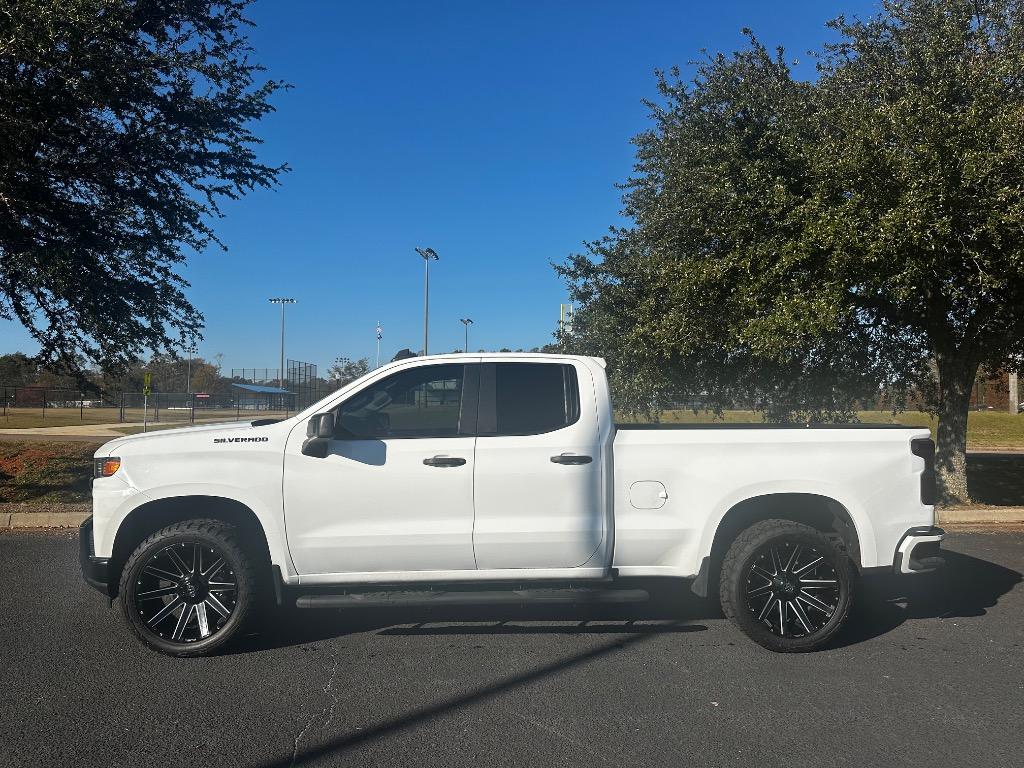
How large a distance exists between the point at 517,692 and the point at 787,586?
1.96 meters

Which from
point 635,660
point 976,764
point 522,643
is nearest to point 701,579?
point 635,660

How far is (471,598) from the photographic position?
5.00 metres

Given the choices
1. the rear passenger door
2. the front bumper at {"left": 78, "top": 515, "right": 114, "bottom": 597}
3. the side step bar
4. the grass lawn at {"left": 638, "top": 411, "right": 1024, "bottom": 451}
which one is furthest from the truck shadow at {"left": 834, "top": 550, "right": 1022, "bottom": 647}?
the grass lawn at {"left": 638, "top": 411, "right": 1024, "bottom": 451}

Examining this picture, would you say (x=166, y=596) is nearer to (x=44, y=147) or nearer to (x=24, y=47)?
(x=24, y=47)

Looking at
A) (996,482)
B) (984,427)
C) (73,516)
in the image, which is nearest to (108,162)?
(73,516)

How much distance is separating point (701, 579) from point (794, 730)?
135cm

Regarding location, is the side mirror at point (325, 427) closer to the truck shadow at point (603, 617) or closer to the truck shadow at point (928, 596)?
the truck shadow at point (603, 617)

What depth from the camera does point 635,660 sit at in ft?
16.3

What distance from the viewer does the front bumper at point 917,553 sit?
204 inches

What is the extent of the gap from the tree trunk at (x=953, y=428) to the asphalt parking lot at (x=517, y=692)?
6.53m

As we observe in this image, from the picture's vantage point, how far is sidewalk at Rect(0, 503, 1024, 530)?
31.5ft

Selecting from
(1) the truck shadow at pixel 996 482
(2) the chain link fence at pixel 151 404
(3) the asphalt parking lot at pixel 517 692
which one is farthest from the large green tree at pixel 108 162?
(2) the chain link fence at pixel 151 404

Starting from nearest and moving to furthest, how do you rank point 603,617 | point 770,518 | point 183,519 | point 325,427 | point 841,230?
1. point 325,427
2. point 183,519
3. point 770,518
4. point 603,617
5. point 841,230

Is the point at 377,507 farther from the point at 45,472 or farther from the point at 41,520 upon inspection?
the point at 45,472
